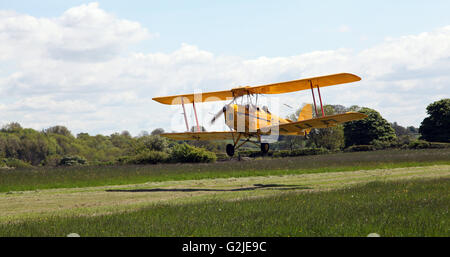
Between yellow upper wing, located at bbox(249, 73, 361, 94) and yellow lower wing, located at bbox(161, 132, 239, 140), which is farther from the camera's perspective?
yellow lower wing, located at bbox(161, 132, 239, 140)

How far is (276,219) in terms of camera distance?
14625 mm

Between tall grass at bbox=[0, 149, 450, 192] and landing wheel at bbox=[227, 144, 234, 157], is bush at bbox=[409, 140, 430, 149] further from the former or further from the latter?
landing wheel at bbox=[227, 144, 234, 157]

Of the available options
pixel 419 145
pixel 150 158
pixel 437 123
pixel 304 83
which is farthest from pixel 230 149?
pixel 437 123

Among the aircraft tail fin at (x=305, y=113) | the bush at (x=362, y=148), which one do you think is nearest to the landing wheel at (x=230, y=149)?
the aircraft tail fin at (x=305, y=113)

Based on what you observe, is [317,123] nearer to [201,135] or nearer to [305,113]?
[201,135]

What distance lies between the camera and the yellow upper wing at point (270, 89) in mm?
25141

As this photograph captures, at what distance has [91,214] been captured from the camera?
16766 millimetres

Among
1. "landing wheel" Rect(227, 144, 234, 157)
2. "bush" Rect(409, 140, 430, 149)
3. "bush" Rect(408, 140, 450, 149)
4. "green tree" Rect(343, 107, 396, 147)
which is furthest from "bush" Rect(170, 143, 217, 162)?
"green tree" Rect(343, 107, 396, 147)

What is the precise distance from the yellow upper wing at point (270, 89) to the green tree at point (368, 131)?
184 feet

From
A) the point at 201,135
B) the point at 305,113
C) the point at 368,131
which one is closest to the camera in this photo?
the point at 201,135

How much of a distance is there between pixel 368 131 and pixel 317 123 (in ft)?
197

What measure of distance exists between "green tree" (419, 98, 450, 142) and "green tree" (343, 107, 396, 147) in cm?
561

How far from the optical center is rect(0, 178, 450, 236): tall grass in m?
12.9
